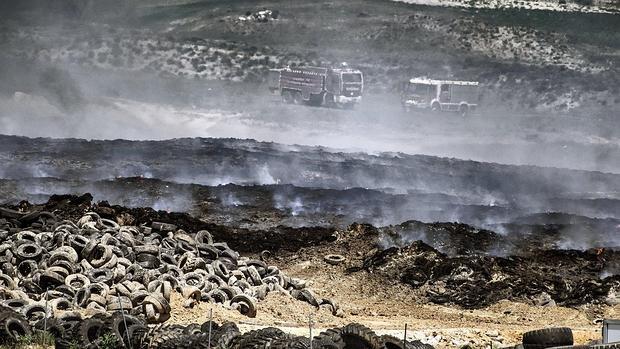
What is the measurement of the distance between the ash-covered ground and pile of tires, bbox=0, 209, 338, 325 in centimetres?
85

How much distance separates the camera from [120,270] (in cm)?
2505

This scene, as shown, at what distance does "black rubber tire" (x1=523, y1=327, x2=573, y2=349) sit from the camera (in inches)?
772

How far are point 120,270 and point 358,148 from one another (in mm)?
39221

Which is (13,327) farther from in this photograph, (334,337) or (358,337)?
(358,337)

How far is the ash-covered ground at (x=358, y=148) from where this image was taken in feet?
96.0

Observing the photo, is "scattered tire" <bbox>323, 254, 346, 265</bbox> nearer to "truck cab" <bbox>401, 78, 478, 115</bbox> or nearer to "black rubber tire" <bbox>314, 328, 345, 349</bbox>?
"black rubber tire" <bbox>314, 328, 345, 349</bbox>

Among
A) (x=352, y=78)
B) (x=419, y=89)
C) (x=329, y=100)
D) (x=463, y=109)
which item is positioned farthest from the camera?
(x=463, y=109)

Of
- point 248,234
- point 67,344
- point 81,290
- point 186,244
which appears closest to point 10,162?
point 248,234

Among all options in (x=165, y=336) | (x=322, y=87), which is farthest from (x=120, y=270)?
(x=322, y=87)

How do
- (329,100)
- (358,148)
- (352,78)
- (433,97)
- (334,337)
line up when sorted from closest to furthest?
(334,337) < (358,148) < (329,100) < (352,78) < (433,97)

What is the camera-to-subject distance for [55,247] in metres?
26.0

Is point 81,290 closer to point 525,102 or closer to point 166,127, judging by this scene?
point 166,127

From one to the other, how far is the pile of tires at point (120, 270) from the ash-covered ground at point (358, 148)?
2.77 feet

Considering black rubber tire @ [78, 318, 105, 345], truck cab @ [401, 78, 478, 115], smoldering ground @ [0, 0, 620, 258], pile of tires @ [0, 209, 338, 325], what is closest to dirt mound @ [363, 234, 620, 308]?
smoldering ground @ [0, 0, 620, 258]
